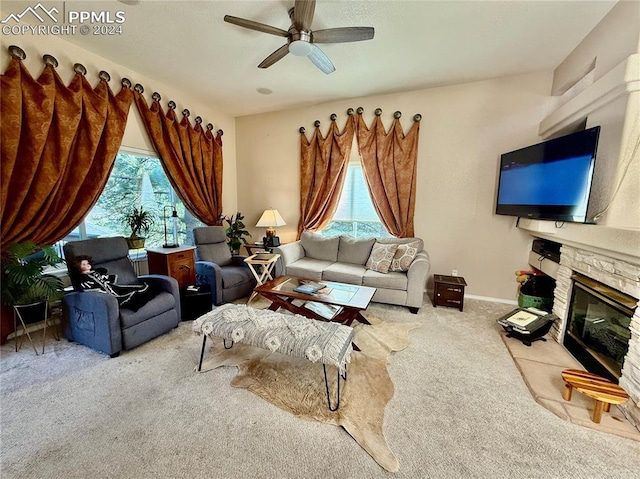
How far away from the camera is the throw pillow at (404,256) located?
134 inches

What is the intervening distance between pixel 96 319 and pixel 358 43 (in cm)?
349

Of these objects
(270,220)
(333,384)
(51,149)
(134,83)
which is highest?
(134,83)

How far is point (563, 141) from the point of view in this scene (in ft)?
8.05

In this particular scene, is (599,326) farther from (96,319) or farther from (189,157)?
(189,157)

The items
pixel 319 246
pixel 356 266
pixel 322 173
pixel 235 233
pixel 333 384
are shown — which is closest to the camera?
Result: pixel 333 384

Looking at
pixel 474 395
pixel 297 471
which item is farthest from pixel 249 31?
pixel 474 395

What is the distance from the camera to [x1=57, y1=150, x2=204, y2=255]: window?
315cm

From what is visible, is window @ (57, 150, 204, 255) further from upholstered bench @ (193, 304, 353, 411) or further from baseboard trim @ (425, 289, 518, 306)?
baseboard trim @ (425, 289, 518, 306)

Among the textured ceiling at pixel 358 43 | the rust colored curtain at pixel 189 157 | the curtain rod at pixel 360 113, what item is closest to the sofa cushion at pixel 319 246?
the rust colored curtain at pixel 189 157

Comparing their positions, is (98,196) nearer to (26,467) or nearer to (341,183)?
(26,467)

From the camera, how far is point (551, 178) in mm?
2605

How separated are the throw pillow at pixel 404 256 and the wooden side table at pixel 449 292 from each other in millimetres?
451

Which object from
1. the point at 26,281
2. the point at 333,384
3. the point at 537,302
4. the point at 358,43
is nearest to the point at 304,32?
the point at 358,43

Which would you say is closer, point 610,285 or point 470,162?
point 610,285
